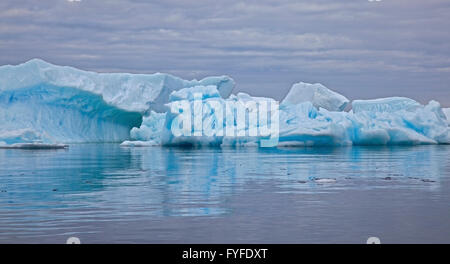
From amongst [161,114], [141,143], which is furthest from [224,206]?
[161,114]

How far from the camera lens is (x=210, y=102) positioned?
81.2 ft

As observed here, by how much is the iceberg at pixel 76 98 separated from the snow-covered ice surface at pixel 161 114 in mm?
41

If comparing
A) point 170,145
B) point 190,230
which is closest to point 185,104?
point 170,145

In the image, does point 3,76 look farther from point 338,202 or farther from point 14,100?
point 338,202

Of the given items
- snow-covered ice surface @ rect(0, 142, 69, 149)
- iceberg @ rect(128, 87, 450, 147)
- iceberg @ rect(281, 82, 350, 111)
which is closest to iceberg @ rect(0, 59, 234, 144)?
snow-covered ice surface @ rect(0, 142, 69, 149)

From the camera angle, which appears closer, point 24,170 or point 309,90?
point 24,170

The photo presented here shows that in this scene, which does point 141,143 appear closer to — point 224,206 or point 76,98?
point 76,98

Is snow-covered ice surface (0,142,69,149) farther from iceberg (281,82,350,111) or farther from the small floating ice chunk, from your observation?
iceberg (281,82,350,111)

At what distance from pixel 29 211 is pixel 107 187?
2.48m

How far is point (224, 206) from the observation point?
7.53 meters

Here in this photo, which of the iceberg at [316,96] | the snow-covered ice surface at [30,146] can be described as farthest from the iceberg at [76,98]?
the iceberg at [316,96]
